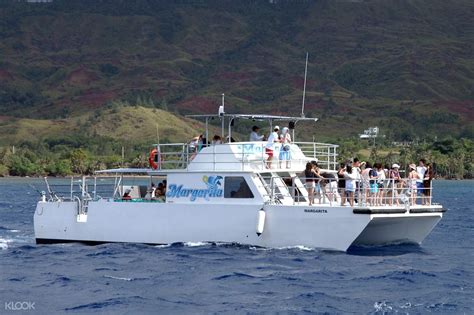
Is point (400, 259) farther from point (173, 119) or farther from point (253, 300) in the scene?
point (173, 119)

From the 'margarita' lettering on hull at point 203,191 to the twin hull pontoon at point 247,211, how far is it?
0.09 feet

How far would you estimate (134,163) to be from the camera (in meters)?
125

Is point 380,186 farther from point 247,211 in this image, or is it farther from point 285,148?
point 247,211

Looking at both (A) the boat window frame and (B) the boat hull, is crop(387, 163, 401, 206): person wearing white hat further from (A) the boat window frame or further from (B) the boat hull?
(A) the boat window frame

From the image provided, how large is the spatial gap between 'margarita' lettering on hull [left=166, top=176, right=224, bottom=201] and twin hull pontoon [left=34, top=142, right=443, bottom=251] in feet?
0.09

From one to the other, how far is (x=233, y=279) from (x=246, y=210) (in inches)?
152

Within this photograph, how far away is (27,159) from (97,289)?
125m

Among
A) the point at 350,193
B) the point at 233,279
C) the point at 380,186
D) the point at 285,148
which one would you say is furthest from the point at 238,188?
the point at 233,279

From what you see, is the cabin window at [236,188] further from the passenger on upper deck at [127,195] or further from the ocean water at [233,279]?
the passenger on upper deck at [127,195]

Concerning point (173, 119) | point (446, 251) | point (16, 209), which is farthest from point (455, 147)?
point (446, 251)

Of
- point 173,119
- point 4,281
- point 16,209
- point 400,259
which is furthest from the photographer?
point 173,119

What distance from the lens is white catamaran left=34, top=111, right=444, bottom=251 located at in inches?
1151

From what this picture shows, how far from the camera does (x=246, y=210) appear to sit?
1176 inches

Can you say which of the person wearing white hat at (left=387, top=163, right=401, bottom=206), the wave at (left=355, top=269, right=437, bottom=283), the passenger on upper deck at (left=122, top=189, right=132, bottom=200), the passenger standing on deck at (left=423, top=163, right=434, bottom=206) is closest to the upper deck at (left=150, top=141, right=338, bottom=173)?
the passenger on upper deck at (left=122, top=189, right=132, bottom=200)
